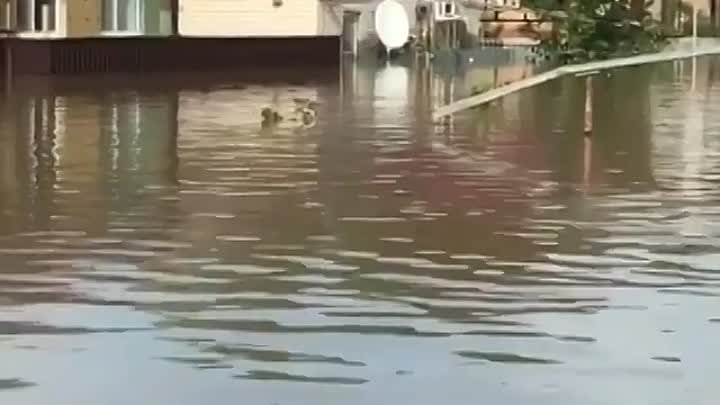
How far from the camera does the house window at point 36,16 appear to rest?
16.5m

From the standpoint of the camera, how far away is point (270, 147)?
337 inches

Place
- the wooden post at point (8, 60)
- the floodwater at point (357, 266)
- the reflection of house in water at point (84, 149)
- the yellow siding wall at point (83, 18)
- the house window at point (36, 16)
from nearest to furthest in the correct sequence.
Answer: the floodwater at point (357, 266) → the reflection of house in water at point (84, 149) → the wooden post at point (8, 60) → the house window at point (36, 16) → the yellow siding wall at point (83, 18)

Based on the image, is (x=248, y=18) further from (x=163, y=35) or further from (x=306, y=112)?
(x=306, y=112)

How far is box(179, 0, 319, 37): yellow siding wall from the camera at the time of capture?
18766mm

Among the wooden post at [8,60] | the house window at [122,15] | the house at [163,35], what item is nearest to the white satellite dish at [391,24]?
the house at [163,35]

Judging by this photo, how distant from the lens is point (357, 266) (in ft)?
16.0

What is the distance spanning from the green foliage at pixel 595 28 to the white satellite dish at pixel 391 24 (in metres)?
4.41

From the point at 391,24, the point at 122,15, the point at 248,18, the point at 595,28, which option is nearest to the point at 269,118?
the point at 595,28

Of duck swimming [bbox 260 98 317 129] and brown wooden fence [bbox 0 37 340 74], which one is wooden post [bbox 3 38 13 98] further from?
duck swimming [bbox 260 98 317 129]

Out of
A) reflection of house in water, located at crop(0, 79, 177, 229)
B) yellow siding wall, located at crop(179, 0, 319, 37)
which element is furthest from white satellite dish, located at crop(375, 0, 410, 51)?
reflection of house in water, located at crop(0, 79, 177, 229)

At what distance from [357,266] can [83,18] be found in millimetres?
12626

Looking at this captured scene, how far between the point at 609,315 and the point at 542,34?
62.9 ft

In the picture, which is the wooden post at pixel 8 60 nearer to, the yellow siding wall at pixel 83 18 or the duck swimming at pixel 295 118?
the yellow siding wall at pixel 83 18

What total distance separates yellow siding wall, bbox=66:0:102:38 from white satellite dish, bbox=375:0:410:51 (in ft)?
19.0
